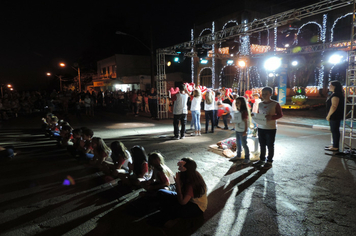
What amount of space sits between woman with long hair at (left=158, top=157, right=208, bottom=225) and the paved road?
6.8 inches

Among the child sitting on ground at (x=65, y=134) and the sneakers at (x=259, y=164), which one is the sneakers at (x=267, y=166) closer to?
the sneakers at (x=259, y=164)

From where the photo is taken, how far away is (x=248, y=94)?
32.9ft

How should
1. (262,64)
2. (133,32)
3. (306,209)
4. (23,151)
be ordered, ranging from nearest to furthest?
1. (306,209)
2. (23,151)
3. (262,64)
4. (133,32)

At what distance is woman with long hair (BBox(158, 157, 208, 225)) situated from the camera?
10.3ft

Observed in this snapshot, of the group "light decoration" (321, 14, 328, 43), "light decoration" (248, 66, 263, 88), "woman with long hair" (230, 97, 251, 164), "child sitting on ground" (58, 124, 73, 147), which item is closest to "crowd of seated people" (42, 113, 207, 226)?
"woman with long hair" (230, 97, 251, 164)

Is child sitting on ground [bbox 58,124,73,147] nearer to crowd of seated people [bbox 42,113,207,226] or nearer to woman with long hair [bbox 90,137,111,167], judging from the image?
crowd of seated people [bbox 42,113,207,226]

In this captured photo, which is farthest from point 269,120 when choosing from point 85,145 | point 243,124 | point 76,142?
point 76,142

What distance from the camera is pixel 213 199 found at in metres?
3.95

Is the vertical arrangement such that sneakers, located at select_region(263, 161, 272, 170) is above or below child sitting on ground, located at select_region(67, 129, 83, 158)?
below

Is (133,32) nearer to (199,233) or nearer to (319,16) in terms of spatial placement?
(319,16)

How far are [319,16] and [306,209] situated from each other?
27179mm

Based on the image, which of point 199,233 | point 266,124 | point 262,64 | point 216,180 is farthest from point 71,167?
point 262,64

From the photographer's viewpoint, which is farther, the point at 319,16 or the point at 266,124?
the point at 319,16

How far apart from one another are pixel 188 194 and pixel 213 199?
99cm
